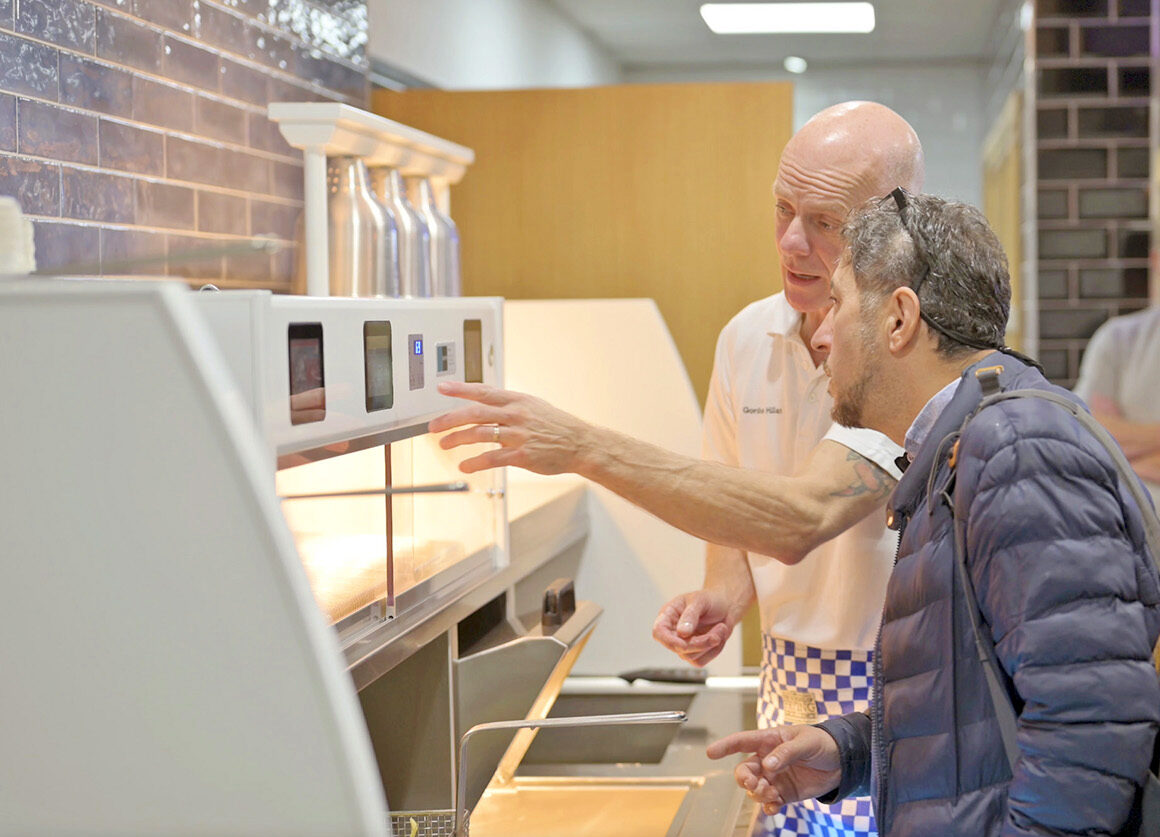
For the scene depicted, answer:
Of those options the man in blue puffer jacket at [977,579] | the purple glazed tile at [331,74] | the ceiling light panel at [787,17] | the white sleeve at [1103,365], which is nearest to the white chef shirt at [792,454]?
the man in blue puffer jacket at [977,579]

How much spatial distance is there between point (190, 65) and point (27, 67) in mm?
492

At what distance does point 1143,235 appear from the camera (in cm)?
401

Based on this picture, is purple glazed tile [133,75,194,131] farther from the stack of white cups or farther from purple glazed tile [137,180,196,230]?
the stack of white cups

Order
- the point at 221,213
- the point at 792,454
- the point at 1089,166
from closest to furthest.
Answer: the point at 792,454 < the point at 221,213 < the point at 1089,166

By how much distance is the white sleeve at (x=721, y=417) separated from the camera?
197 centimetres

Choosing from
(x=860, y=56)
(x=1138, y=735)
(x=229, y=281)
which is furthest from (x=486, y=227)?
(x=860, y=56)

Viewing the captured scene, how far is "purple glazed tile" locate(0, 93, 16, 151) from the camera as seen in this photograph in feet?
5.74

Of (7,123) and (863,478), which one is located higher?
(7,123)

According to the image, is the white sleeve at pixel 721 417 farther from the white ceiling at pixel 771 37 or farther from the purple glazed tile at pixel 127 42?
the white ceiling at pixel 771 37

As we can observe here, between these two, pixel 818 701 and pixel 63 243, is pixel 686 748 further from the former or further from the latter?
pixel 63 243

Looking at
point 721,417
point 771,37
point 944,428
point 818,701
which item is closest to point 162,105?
point 721,417

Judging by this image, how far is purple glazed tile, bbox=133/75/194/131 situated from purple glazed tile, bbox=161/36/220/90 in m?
0.03

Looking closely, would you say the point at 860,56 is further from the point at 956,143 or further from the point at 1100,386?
the point at 1100,386

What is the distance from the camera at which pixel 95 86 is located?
1987 millimetres
